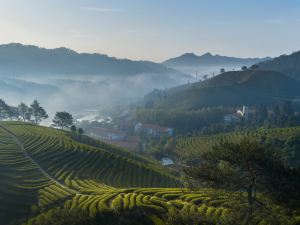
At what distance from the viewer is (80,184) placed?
5522cm

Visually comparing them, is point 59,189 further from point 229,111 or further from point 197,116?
point 229,111

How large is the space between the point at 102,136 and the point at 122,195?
132m

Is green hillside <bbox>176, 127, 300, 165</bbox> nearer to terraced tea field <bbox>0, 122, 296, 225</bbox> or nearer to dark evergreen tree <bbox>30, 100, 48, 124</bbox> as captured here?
terraced tea field <bbox>0, 122, 296, 225</bbox>

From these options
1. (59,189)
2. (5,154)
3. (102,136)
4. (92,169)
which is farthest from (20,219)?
(102,136)

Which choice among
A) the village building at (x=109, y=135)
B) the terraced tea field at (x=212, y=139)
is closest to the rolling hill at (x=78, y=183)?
the terraced tea field at (x=212, y=139)

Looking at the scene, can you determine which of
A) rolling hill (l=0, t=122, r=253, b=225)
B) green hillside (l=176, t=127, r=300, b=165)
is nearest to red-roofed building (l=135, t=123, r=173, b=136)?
green hillside (l=176, t=127, r=300, b=165)

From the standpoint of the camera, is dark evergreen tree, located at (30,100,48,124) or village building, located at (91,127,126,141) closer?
dark evergreen tree, located at (30,100,48,124)

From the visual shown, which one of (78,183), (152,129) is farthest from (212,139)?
(78,183)

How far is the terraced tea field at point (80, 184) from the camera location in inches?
1403

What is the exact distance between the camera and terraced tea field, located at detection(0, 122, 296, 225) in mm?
35625

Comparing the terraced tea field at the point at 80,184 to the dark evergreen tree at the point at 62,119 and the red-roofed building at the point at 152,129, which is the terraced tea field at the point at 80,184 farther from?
the red-roofed building at the point at 152,129

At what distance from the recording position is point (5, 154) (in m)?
68.9

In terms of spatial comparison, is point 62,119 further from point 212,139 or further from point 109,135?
point 212,139

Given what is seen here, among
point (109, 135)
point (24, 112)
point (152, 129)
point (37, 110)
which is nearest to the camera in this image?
point (37, 110)
